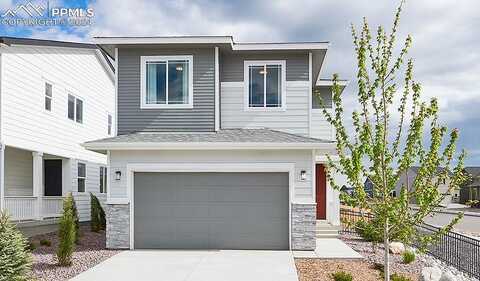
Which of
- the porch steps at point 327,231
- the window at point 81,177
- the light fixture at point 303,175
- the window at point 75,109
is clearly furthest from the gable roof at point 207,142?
the window at point 81,177

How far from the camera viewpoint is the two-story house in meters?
13.6

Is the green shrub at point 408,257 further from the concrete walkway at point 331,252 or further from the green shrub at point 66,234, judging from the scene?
the green shrub at point 66,234

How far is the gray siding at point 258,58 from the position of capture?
1571 cm

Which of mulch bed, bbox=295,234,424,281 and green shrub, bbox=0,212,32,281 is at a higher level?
green shrub, bbox=0,212,32,281

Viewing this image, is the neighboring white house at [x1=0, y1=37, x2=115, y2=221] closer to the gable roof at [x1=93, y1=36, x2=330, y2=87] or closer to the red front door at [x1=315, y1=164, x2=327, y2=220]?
the gable roof at [x1=93, y1=36, x2=330, y2=87]

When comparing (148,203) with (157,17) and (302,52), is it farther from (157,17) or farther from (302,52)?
(302,52)

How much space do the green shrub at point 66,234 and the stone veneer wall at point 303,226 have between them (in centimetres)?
590

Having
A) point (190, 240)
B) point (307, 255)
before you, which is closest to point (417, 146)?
point (307, 255)

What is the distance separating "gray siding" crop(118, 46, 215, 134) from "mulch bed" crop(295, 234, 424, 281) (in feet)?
18.0

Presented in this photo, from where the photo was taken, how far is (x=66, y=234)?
11.1 metres

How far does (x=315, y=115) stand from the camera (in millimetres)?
20203

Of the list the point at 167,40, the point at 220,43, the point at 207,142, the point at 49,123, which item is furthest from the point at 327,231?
the point at 49,123

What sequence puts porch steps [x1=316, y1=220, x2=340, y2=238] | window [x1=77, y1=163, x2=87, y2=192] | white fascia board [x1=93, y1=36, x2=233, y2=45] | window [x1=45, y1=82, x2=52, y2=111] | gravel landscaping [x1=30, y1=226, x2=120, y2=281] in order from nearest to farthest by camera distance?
gravel landscaping [x1=30, y1=226, x2=120, y2=281] → white fascia board [x1=93, y1=36, x2=233, y2=45] → porch steps [x1=316, y1=220, x2=340, y2=238] → window [x1=45, y1=82, x2=52, y2=111] → window [x1=77, y1=163, x2=87, y2=192]

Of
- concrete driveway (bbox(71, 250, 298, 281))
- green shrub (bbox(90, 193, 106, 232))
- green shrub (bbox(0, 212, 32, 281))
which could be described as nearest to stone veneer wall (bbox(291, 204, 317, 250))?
concrete driveway (bbox(71, 250, 298, 281))
